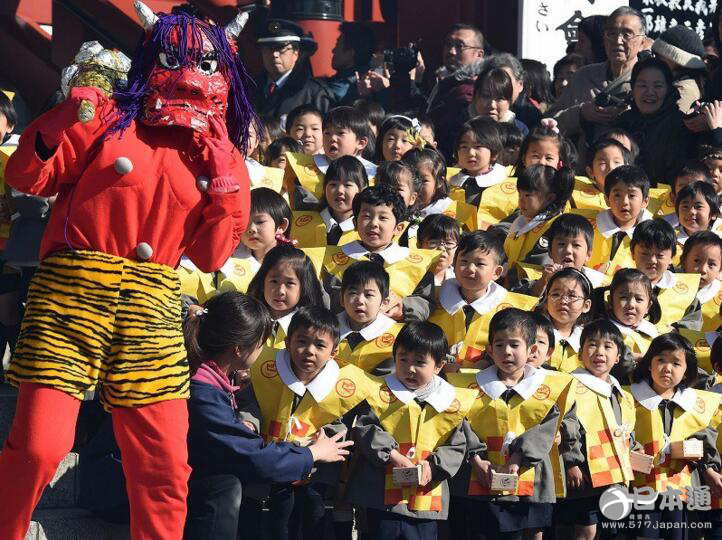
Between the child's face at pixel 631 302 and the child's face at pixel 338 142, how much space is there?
1.89 metres

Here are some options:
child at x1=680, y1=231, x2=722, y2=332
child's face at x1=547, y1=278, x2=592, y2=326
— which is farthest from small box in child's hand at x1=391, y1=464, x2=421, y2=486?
child at x1=680, y1=231, x2=722, y2=332

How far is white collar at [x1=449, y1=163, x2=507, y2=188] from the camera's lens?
812cm

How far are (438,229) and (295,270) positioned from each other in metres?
1.05

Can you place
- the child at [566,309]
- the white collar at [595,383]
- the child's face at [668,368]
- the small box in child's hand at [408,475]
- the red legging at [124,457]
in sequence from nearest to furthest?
1. the red legging at [124,457]
2. the small box in child's hand at [408,475]
3. the white collar at [595,383]
4. the child's face at [668,368]
5. the child at [566,309]

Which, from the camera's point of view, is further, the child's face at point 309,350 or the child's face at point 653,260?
the child's face at point 653,260

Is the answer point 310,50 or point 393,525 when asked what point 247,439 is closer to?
point 393,525

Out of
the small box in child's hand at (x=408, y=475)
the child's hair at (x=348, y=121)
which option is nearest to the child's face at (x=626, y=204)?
the child's hair at (x=348, y=121)

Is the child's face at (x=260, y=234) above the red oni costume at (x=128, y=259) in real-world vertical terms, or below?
above

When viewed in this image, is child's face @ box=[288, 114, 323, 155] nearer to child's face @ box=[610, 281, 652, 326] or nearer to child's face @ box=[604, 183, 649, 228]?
child's face @ box=[604, 183, 649, 228]

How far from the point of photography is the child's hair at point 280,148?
8.22 meters

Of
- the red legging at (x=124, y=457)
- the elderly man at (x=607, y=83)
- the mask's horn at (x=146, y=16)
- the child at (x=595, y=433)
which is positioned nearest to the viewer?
the red legging at (x=124, y=457)

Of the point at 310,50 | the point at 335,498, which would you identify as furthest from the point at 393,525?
the point at 310,50

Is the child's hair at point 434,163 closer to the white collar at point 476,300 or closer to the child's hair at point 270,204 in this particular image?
the child's hair at point 270,204

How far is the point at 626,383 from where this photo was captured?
22.7 ft
